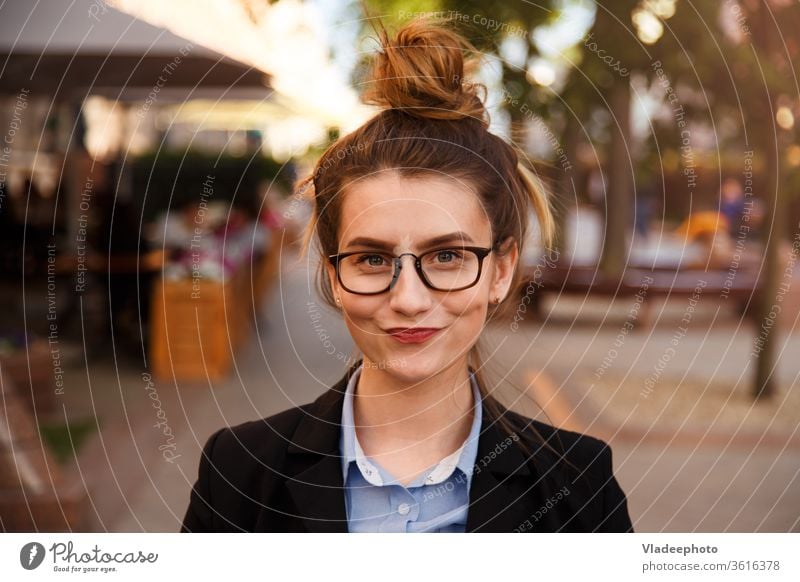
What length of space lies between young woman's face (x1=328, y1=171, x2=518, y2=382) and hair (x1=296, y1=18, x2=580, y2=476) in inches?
0.9

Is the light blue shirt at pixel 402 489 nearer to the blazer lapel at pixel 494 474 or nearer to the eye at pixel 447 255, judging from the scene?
the blazer lapel at pixel 494 474

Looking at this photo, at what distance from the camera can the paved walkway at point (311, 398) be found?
3098 mm

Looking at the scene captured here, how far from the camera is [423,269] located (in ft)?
5.17

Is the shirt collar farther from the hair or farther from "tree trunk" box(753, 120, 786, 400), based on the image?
"tree trunk" box(753, 120, 786, 400)

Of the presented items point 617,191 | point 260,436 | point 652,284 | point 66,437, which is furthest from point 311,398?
point 652,284

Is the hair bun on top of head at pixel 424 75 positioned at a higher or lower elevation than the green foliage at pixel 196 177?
higher

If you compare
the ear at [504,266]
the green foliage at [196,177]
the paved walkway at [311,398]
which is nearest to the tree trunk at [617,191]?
the paved walkway at [311,398]

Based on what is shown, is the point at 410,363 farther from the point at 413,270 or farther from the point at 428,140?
the point at 428,140

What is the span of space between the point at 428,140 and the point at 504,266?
27 centimetres

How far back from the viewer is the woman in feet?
5.01

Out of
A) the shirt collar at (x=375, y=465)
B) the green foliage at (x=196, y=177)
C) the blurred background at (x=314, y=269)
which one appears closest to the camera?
the shirt collar at (x=375, y=465)

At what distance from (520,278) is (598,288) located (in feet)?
14.2

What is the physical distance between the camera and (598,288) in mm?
5965
